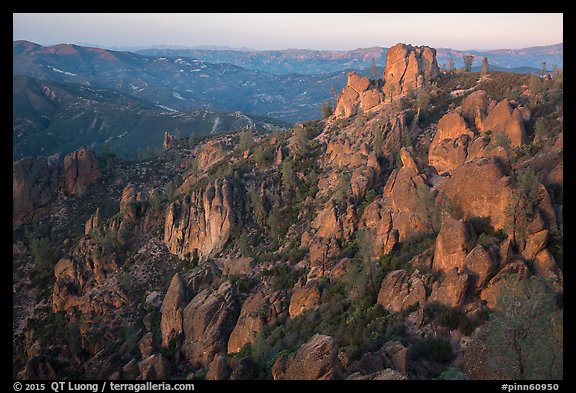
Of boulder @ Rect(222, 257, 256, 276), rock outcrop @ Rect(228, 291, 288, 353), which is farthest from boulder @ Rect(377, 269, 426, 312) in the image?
boulder @ Rect(222, 257, 256, 276)

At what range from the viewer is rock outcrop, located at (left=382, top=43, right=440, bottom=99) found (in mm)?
90125

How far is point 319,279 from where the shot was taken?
143 ft

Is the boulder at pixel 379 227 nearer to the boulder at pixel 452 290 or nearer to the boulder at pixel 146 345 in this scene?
the boulder at pixel 452 290

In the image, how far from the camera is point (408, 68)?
93.8 meters

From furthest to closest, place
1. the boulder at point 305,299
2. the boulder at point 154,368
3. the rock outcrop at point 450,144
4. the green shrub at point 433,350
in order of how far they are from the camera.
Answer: the rock outcrop at point 450,144 < the boulder at point 305,299 < the boulder at point 154,368 < the green shrub at point 433,350

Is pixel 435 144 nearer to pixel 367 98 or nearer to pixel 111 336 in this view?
pixel 367 98

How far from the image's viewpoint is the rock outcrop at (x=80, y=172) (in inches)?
3558

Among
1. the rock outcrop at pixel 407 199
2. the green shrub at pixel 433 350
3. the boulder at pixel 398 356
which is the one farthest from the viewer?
the rock outcrop at pixel 407 199

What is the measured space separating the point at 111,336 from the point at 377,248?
132 ft

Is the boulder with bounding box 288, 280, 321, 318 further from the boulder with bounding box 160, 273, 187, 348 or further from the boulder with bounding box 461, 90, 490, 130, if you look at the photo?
the boulder with bounding box 461, 90, 490, 130

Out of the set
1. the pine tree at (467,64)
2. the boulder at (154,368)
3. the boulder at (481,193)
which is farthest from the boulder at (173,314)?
the pine tree at (467,64)

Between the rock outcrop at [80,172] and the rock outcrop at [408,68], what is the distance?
7425cm

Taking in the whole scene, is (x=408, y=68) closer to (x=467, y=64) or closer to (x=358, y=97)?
(x=358, y=97)
